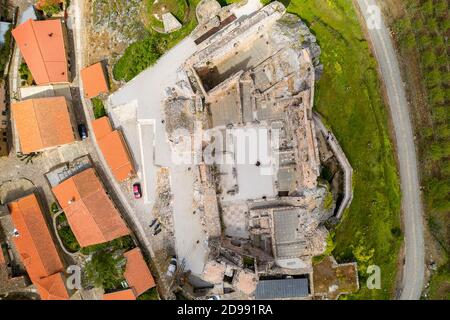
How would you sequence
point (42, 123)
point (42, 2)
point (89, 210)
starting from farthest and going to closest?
1. point (42, 2)
2. point (42, 123)
3. point (89, 210)

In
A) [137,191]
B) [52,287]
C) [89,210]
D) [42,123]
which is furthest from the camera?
[137,191]

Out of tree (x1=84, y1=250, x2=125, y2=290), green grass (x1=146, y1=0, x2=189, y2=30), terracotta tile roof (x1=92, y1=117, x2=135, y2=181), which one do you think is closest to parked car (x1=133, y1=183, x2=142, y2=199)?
terracotta tile roof (x1=92, y1=117, x2=135, y2=181)

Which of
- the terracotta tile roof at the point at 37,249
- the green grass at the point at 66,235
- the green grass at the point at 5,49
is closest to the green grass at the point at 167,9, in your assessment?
the green grass at the point at 5,49

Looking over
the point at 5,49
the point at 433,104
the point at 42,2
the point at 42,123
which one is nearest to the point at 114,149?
the point at 42,123

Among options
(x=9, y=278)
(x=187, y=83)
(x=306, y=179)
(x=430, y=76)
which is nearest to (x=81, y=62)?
(x=187, y=83)

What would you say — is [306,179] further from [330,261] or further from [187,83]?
[187,83]

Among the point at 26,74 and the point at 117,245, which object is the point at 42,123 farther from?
the point at 117,245
